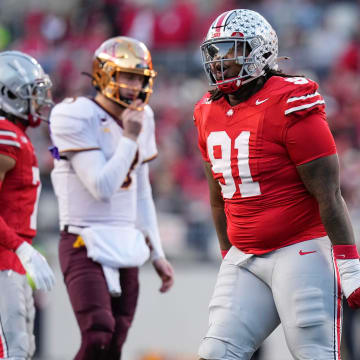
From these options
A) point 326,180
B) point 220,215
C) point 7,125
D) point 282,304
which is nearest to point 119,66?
point 7,125

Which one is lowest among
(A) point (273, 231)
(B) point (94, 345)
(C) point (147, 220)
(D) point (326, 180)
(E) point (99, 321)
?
(B) point (94, 345)

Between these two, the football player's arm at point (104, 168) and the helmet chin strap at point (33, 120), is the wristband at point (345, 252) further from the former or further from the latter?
the helmet chin strap at point (33, 120)

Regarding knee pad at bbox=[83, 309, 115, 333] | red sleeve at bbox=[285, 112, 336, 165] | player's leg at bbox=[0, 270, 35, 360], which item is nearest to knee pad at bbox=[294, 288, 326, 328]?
red sleeve at bbox=[285, 112, 336, 165]

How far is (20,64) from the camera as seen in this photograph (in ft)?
15.5

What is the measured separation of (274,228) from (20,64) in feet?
5.60

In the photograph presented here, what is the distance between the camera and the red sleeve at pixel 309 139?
3.70 meters

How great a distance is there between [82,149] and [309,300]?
1.60 meters

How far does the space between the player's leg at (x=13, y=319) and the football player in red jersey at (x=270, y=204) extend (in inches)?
37.1

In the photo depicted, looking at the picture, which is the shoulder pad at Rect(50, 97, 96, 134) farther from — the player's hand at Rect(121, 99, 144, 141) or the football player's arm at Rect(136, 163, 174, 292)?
the football player's arm at Rect(136, 163, 174, 292)

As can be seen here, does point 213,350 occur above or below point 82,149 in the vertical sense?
below

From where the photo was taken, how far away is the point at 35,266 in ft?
14.0

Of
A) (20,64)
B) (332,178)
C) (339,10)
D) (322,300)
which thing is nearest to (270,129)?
(332,178)

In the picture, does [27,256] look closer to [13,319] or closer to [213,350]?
[13,319]

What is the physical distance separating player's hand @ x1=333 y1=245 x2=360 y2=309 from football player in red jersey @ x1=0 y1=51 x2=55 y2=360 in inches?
54.3
